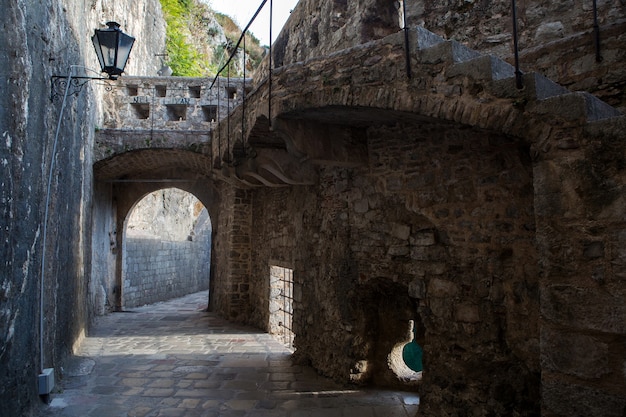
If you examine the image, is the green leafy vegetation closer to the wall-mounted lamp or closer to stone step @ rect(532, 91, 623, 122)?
the wall-mounted lamp

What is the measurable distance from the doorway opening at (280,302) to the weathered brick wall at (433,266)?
216 cm

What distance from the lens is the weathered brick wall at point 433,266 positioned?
368 centimetres

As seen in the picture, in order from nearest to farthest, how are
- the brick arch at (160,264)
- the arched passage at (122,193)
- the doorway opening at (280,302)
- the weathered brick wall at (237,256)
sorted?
the doorway opening at (280,302) < the weathered brick wall at (237,256) < the arched passage at (122,193) < the brick arch at (160,264)

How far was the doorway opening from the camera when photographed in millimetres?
8641

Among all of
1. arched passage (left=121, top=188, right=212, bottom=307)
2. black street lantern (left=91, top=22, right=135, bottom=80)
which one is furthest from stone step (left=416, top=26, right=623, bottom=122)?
arched passage (left=121, top=188, right=212, bottom=307)

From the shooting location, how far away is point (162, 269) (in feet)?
50.0

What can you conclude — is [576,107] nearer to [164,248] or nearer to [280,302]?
[280,302]

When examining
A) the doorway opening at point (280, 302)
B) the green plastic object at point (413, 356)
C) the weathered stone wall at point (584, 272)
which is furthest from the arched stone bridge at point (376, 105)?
the green plastic object at point (413, 356)

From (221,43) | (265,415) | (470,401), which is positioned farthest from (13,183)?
(221,43)

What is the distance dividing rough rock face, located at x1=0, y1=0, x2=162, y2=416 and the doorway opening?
323cm

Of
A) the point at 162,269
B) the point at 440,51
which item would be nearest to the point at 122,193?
the point at 162,269

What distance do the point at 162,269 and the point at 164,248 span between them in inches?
27.4

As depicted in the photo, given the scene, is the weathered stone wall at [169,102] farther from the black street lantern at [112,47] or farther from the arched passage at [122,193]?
the black street lantern at [112,47]

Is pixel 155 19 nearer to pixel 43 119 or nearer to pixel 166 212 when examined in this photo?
pixel 166 212
